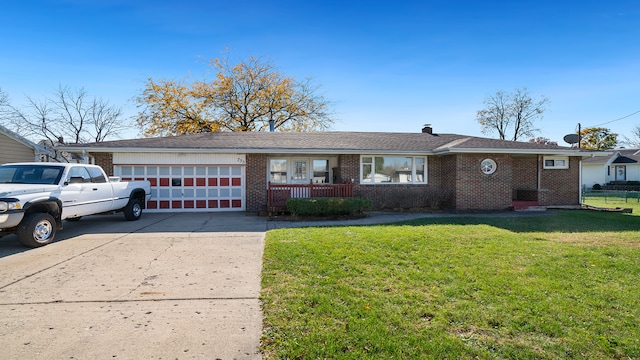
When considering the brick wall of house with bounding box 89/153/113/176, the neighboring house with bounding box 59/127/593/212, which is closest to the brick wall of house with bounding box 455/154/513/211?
the neighboring house with bounding box 59/127/593/212

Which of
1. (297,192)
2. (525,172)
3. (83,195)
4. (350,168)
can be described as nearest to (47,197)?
(83,195)

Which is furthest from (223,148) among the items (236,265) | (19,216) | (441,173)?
(441,173)

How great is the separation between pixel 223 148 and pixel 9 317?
9667 mm

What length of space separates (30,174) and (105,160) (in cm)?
509

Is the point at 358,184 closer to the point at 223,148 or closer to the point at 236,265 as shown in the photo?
the point at 223,148

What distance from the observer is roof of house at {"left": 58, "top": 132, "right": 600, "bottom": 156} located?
42.2ft

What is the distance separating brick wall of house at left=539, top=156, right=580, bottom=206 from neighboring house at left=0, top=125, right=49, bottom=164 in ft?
75.9

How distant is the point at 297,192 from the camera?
1291 centimetres

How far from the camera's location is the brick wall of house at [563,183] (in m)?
15.1

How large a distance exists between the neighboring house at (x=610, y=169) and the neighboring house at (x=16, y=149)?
45586 millimetres

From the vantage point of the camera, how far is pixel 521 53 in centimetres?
1523

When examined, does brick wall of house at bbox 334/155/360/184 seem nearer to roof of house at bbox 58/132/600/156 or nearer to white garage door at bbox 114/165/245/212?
roof of house at bbox 58/132/600/156

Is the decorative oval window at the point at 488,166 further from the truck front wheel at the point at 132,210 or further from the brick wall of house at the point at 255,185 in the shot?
the truck front wheel at the point at 132,210

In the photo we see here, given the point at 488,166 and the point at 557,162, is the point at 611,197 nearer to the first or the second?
the point at 557,162
